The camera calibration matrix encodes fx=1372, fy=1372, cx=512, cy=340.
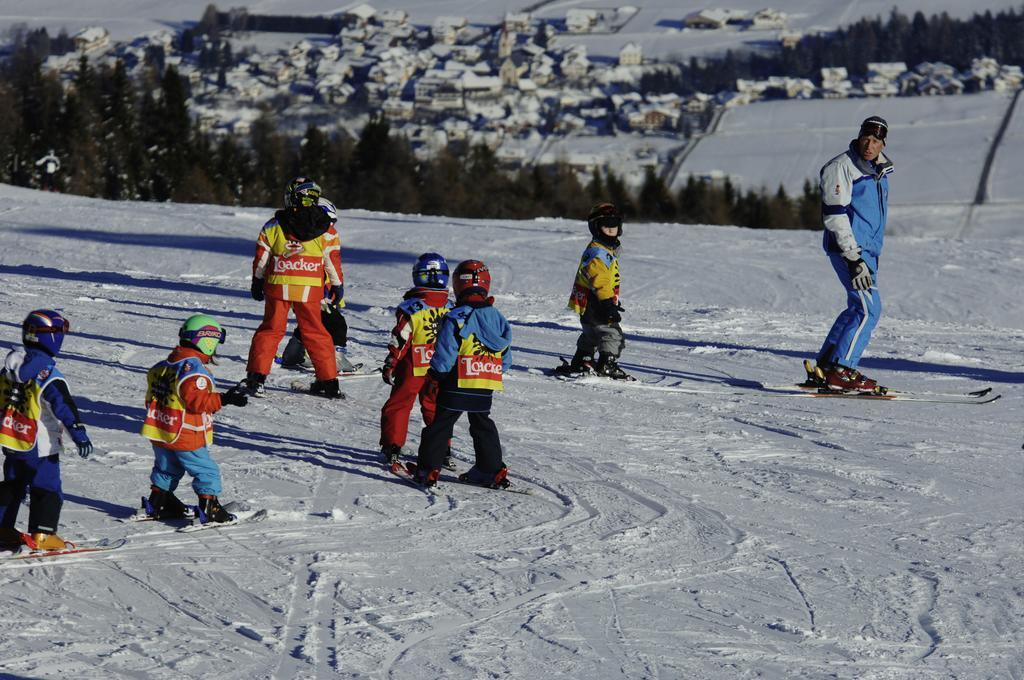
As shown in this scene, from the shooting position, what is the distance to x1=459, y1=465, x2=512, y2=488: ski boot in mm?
7320

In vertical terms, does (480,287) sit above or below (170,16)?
below

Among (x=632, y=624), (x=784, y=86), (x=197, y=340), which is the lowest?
(x=632, y=624)

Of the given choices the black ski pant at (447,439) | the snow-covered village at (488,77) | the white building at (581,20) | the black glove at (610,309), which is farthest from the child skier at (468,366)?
the white building at (581,20)

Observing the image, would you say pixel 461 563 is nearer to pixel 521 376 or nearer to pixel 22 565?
pixel 22 565

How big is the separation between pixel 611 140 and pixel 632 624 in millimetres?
99495

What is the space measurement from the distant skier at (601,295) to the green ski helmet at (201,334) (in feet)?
Result: 13.1

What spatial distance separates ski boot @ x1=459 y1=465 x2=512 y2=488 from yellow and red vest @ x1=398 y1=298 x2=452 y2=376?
0.62 meters

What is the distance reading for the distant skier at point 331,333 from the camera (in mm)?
9367

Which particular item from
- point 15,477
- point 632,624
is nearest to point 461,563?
point 632,624

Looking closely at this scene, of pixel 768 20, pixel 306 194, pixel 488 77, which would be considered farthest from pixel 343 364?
pixel 768 20

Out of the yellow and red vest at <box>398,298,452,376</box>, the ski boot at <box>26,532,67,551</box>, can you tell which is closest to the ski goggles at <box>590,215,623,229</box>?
the yellow and red vest at <box>398,298,452,376</box>

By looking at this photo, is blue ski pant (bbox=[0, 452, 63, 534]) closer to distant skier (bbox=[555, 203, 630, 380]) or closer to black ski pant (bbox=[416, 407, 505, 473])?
black ski pant (bbox=[416, 407, 505, 473])

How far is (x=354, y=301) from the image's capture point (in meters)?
15.7

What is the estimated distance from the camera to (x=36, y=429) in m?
5.80
